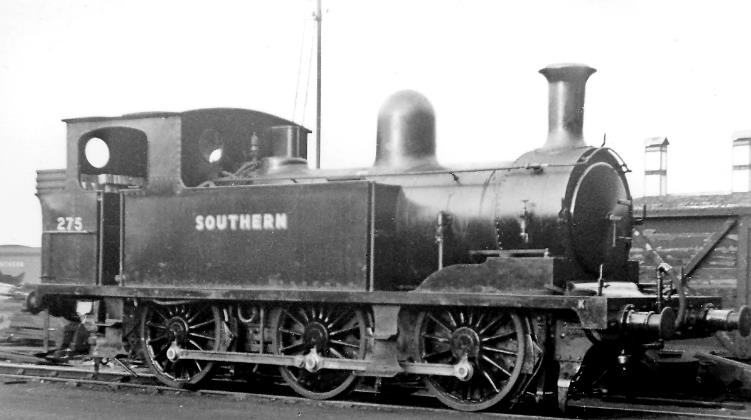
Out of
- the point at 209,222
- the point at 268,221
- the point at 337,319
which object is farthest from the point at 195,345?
the point at 337,319

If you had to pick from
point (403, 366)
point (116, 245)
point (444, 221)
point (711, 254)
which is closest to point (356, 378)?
point (403, 366)

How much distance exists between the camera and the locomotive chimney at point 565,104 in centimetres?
836

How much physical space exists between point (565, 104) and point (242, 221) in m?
3.51

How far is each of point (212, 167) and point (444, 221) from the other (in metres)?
3.01

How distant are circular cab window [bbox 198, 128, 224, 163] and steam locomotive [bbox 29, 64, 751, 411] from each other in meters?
0.03

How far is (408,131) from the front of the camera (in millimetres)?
9094

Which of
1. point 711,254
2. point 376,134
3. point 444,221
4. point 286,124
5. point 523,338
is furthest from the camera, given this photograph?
point 711,254

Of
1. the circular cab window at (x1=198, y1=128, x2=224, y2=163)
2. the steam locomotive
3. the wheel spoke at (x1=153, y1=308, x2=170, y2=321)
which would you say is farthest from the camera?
the circular cab window at (x1=198, y1=128, x2=224, y2=163)

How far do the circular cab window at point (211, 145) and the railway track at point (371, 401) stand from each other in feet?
8.43

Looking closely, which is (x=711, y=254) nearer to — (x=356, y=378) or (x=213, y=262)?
(x=356, y=378)

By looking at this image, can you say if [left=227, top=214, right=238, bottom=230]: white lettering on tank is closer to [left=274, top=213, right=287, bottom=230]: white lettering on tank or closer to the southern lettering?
the southern lettering

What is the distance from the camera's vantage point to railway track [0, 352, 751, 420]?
796 centimetres

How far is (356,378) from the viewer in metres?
8.68

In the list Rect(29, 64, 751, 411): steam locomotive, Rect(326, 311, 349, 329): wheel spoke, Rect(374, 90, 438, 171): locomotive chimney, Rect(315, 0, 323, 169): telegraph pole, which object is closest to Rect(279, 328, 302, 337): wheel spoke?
Rect(29, 64, 751, 411): steam locomotive
